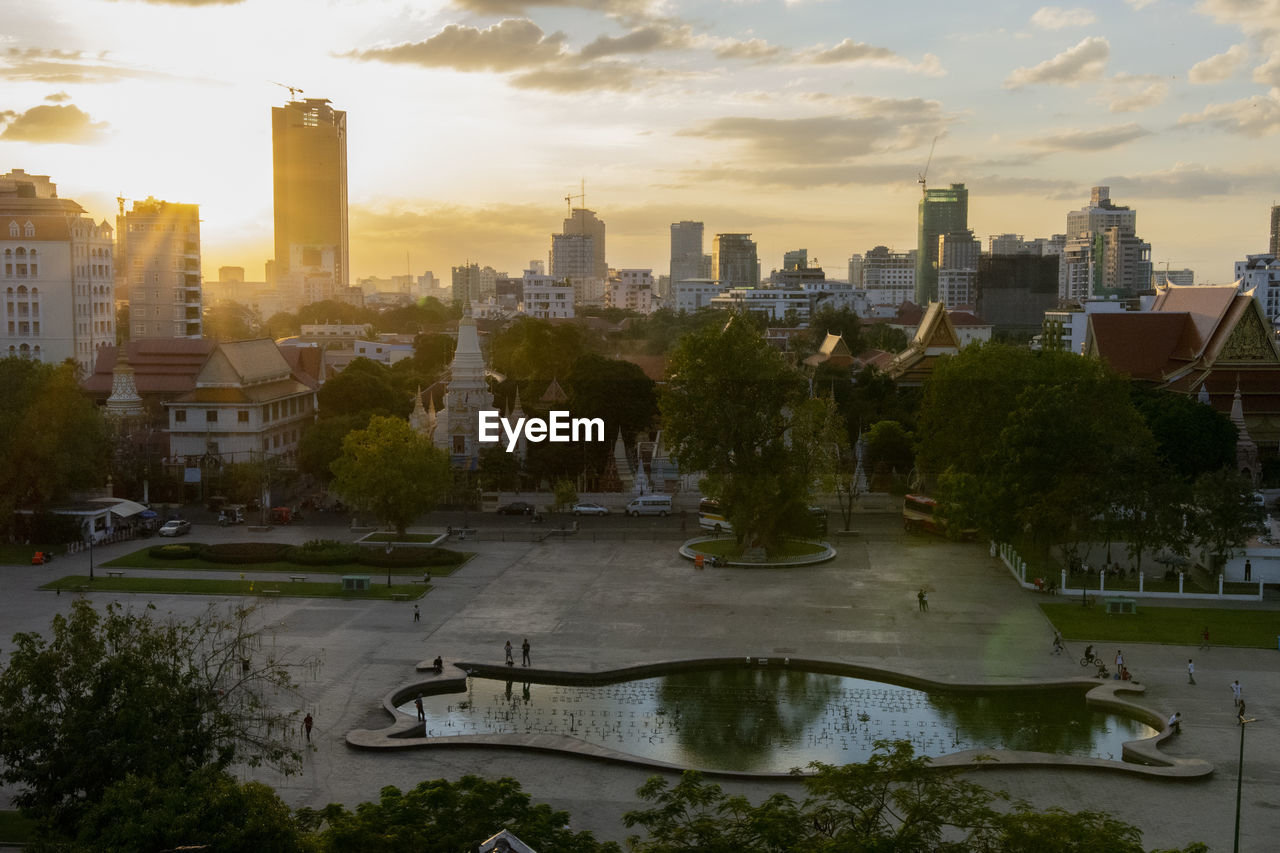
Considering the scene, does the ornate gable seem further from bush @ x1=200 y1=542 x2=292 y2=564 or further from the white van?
bush @ x1=200 y1=542 x2=292 y2=564

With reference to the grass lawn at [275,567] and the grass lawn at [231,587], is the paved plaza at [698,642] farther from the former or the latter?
the grass lawn at [275,567]

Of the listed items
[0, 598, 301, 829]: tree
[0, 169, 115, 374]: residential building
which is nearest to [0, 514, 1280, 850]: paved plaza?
[0, 598, 301, 829]: tree

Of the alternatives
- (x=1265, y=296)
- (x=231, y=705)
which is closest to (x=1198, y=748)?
(x=231, y=705)

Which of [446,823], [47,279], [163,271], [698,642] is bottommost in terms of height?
[698,642]

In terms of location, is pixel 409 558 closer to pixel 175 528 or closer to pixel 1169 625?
pixel 175 528

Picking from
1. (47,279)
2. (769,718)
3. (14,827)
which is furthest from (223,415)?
(14,827)

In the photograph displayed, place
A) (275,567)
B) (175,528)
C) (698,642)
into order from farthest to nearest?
(175,528) → (275,567) → (698,642)

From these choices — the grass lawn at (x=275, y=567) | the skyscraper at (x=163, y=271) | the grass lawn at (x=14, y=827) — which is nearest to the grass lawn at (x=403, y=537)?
the grass lawn at (x=275, y=567)
